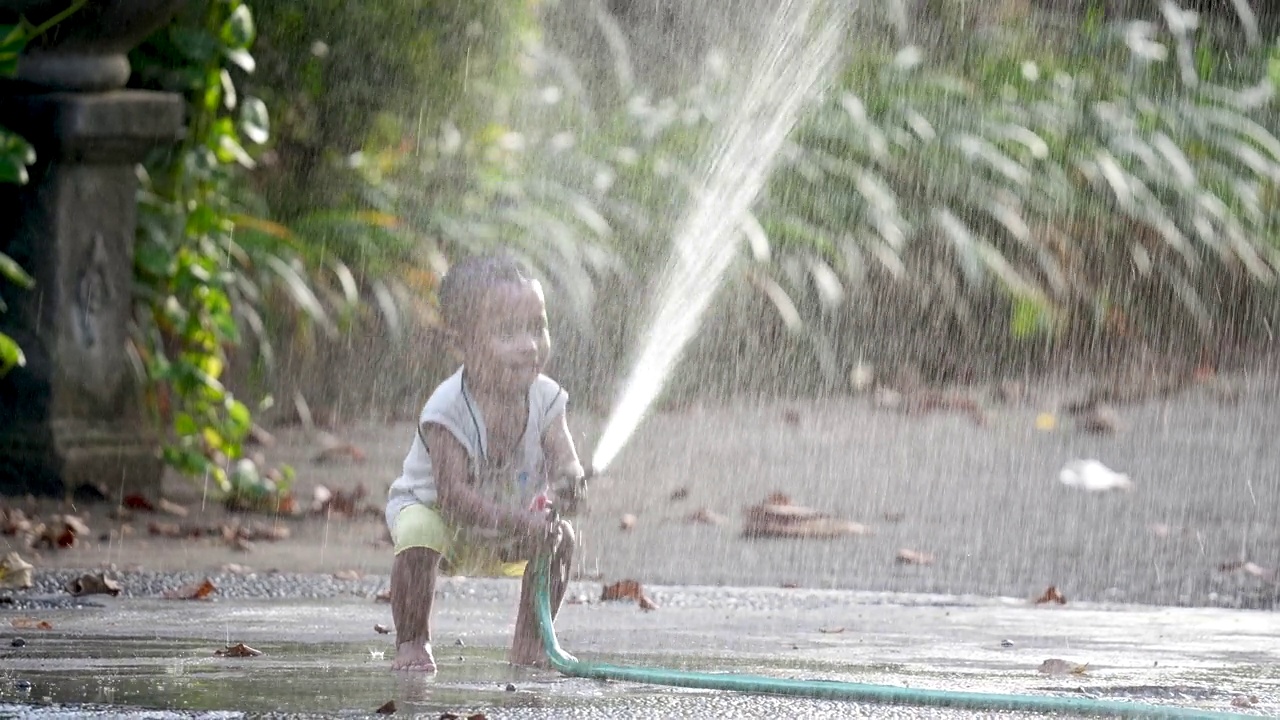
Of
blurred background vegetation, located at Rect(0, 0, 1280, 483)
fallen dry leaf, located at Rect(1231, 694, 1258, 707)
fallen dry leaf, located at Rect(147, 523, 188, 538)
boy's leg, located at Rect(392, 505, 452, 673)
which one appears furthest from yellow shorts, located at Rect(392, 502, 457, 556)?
blurred background vegetation, located at Rect(0, 0, 1280, 483)

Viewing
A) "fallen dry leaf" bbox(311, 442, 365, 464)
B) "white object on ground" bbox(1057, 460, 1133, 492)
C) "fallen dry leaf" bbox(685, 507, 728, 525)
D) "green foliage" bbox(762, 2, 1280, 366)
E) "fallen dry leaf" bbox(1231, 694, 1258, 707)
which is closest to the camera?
"fallen dry leaf" bbox(1231, 694, 1258, 707)

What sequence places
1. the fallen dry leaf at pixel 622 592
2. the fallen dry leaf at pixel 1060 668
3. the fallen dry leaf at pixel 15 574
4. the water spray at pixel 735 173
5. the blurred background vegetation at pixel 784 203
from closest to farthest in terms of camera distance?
the fallen dry leaf at pixel 1060 668
the fallen dry leaf at pixel 15 574
the fallen dry leaf at pixel 622 592
the water spray at pixel 735 173
the blurred background vegetation at pixel 784 203

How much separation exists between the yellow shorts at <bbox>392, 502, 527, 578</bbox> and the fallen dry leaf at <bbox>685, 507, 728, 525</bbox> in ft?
9.00

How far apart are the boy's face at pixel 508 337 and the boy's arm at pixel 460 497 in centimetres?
13

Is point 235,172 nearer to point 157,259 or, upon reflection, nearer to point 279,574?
point 157,259

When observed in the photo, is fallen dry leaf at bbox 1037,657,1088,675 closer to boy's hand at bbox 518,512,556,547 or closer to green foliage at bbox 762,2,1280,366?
boy's hand at bbox 518,512,556,547

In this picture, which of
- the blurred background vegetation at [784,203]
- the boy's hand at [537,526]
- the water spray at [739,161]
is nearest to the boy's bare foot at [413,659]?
the boy's hand at [537,526]

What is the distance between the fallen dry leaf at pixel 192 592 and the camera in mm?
4773

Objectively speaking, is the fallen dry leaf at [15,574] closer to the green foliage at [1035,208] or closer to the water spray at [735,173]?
the water spray at [735,173]

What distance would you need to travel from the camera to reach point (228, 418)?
6.39 metres

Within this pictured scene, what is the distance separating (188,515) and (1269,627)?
319cm

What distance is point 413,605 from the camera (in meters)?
3.56

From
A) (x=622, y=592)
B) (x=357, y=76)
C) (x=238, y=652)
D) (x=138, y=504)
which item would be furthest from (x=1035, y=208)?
(x=238, y=652)

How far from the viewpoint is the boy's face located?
360 cm
